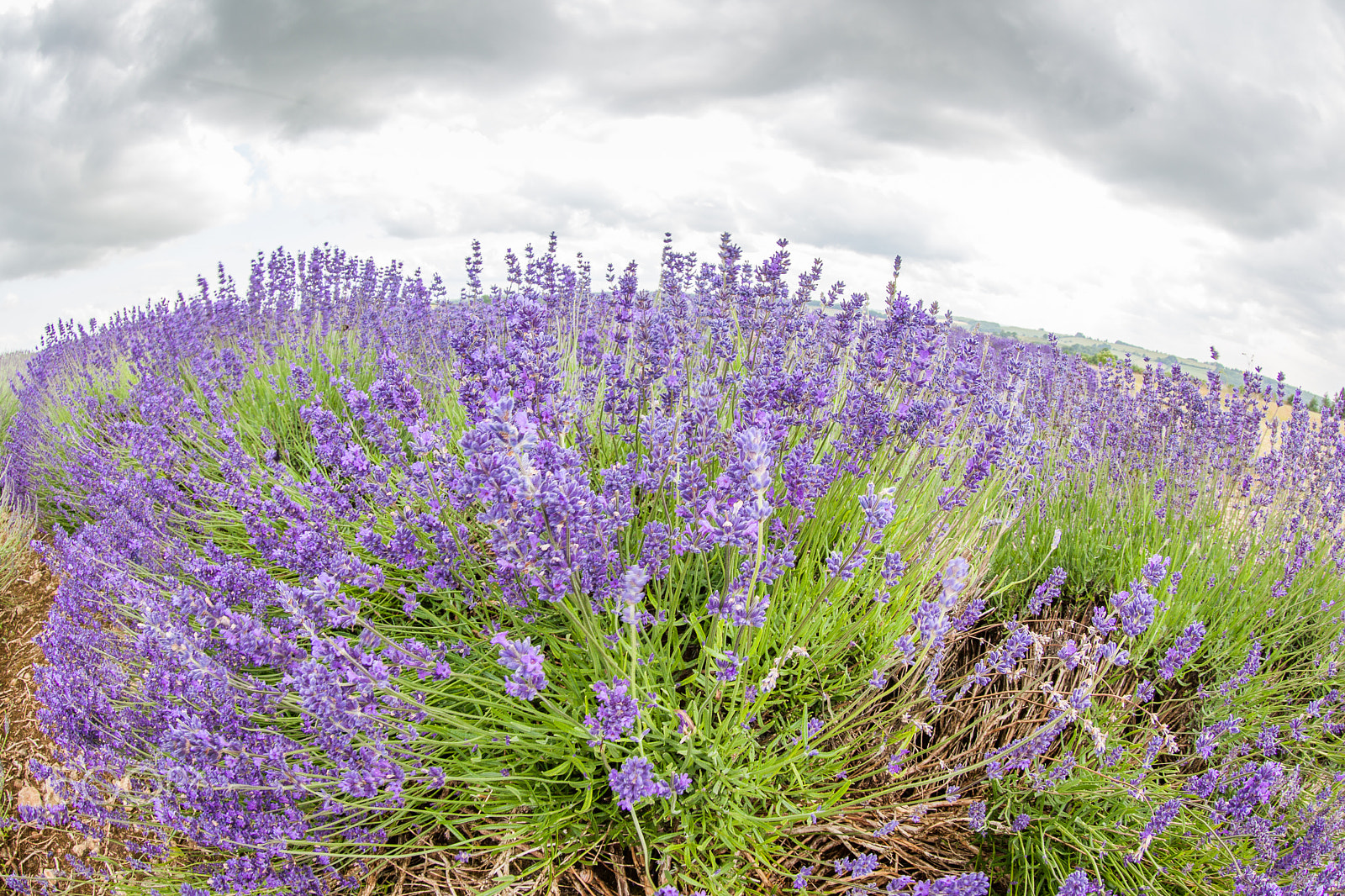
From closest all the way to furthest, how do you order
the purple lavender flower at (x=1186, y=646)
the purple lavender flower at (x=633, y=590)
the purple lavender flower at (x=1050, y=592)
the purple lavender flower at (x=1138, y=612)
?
the purple lavender flower at (x=633, y=590)
the purple lavender flower at (x=1138, y=612)
the purple lavender flower at (x=1186, y=646)
the purple lavender flower at (x=1050, y=592)

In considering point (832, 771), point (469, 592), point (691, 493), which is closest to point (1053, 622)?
point (832, 771)

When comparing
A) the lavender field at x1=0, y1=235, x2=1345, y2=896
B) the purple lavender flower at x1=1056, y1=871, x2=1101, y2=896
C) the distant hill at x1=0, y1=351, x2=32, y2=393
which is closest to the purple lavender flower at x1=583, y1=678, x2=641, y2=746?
the lavender field at x1=0, y1=235, x2=1345, y2=896

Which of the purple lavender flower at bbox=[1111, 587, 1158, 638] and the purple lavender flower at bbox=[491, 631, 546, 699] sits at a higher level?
the purple lavender flower at bbox=[1111, 587, 1158, 638]

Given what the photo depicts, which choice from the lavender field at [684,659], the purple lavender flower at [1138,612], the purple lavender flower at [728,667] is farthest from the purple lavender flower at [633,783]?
the purple lavender flower at [1138,612]

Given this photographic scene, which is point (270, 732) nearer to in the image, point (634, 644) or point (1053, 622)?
point (634, 644)

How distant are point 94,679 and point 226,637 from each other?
5.03ft

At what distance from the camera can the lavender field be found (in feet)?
5.71

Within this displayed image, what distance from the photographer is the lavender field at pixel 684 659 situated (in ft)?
5.71

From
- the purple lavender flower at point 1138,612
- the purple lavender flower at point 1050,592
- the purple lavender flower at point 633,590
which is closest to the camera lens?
the purple lavender flower at point 633,590

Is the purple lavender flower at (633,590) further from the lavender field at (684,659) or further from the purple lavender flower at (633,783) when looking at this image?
the purple lavender flower at (633,783)

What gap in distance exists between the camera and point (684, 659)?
2379 mm

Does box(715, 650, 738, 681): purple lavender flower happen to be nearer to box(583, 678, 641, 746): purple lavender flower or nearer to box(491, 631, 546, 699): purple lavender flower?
box(583, 678, 641, 746): purple lavender flower

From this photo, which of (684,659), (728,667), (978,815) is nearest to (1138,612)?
(978,815)

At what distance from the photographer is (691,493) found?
1.78 metres
